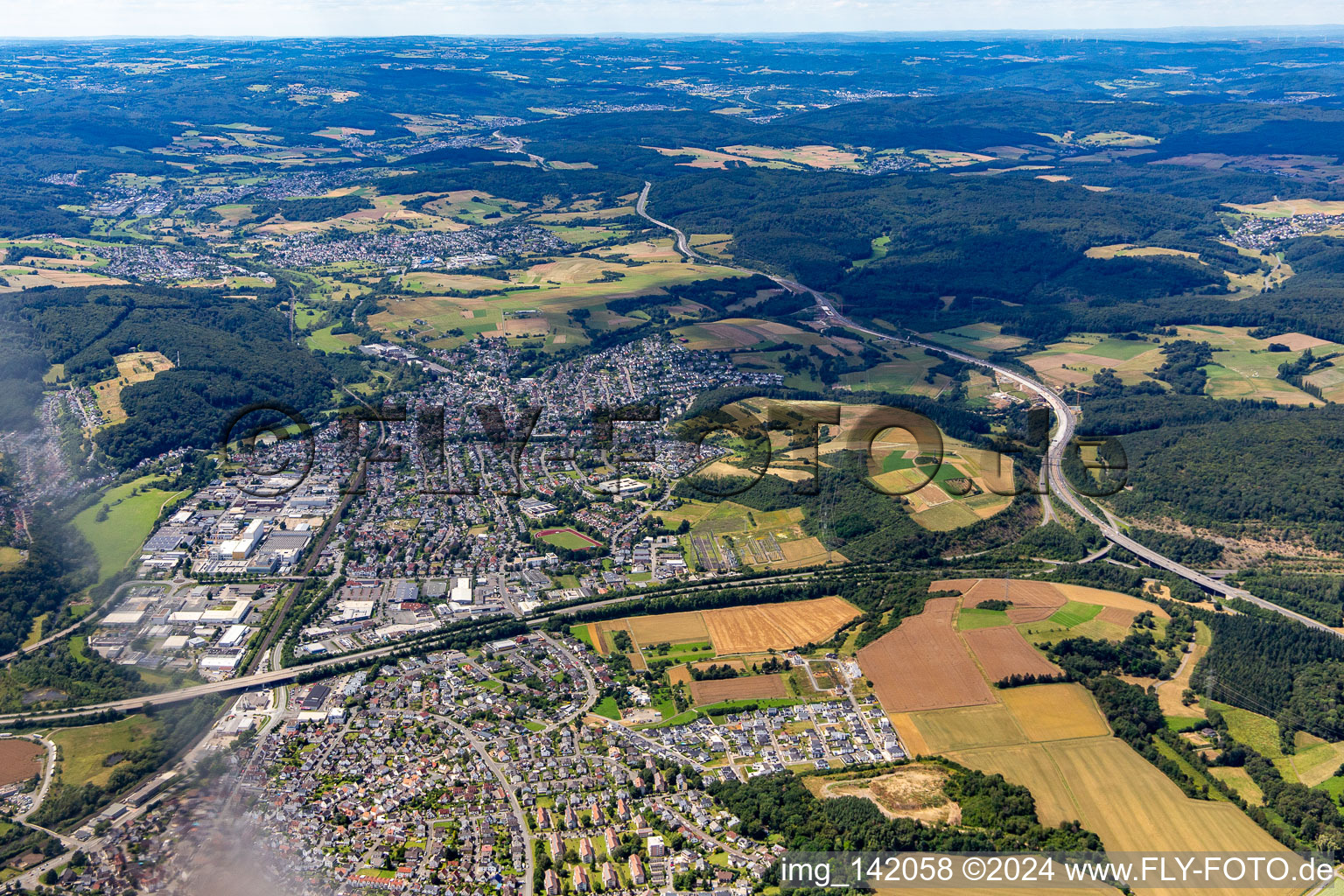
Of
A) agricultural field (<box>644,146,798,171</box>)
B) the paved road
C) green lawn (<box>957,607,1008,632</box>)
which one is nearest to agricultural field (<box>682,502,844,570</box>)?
green lawn (<box>957,607,1008,632</box>)

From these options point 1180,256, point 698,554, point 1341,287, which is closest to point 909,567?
point 698,554

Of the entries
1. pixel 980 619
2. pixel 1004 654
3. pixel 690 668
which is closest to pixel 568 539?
pixel 690 668

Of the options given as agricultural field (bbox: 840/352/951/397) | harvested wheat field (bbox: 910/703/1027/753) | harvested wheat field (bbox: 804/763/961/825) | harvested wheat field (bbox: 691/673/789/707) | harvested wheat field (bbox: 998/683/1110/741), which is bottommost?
harvested wheat field (bbox: 691/673/789/707)

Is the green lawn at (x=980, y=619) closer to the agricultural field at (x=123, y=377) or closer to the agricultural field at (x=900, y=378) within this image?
the agricultural field at (x=900, y=378)

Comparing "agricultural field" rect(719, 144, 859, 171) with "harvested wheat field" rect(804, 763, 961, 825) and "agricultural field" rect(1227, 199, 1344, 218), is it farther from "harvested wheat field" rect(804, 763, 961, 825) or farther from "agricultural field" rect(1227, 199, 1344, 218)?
"harvested wheat field" rect(804, 763, 961, 825)

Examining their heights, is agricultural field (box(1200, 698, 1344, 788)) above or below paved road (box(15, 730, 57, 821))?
below
